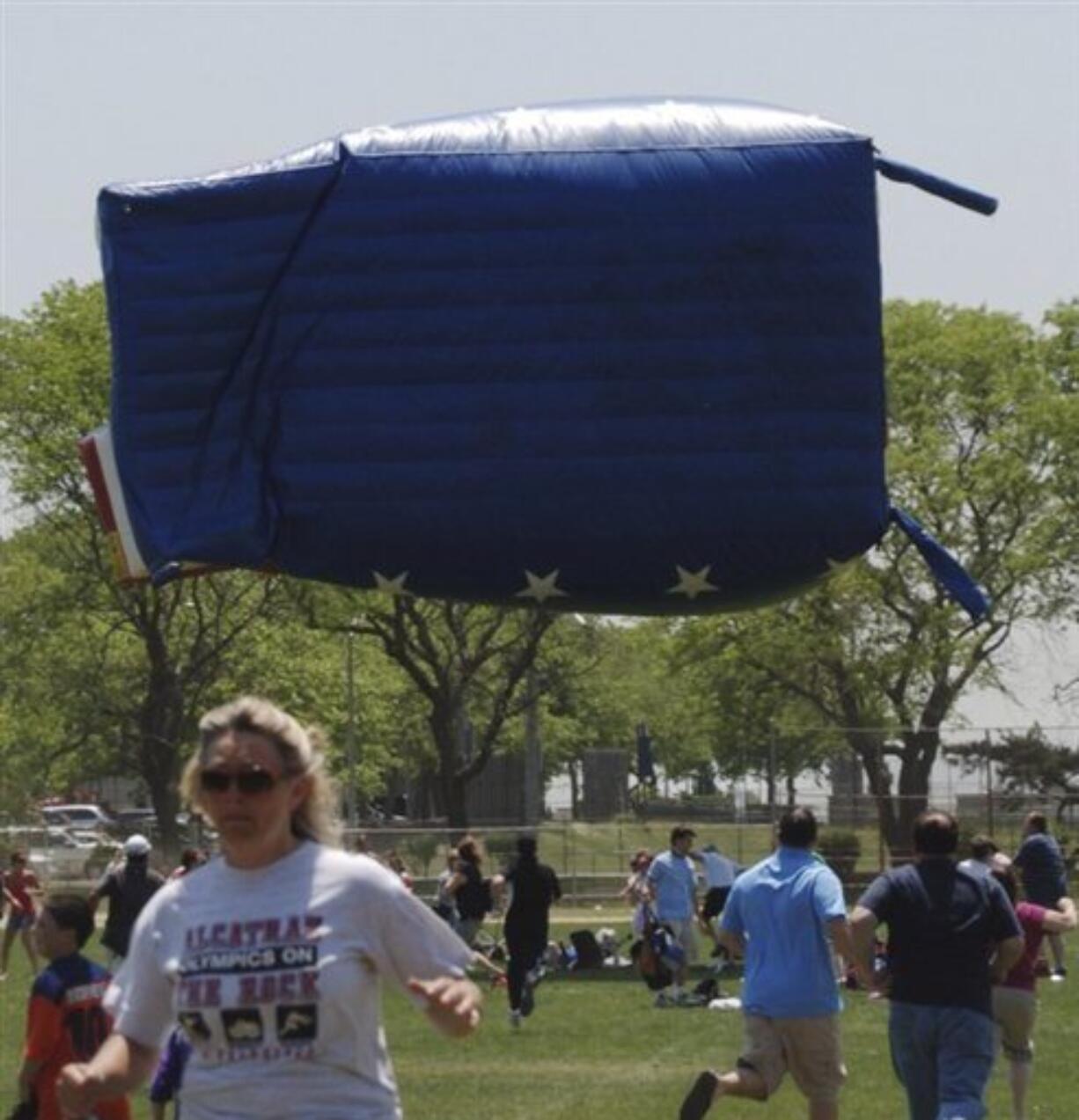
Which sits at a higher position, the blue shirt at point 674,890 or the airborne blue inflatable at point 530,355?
the airborne blue inflatable at point 530,355

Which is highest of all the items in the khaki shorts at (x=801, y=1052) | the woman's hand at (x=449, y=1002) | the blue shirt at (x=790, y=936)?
the blue shirt at (x=790, y=936)

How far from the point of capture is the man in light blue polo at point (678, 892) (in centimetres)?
2772

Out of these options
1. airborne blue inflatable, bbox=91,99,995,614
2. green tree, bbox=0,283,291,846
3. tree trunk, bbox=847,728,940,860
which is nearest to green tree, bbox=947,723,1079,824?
tree trunk, bbox=847,728,940,860

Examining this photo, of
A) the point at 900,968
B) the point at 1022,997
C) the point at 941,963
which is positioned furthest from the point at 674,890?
the point at 941,963

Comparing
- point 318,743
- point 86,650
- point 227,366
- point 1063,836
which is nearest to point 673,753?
point 86,650

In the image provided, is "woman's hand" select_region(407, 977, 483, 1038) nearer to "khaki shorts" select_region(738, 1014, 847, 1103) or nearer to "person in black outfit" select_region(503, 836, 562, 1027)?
"khaki shorts" select_region(738, 1014, 847, 1103)

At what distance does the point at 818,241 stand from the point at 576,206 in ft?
4.71

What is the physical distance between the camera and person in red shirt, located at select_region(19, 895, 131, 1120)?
10.8m

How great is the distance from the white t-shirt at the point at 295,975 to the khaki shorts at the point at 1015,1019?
341 inches

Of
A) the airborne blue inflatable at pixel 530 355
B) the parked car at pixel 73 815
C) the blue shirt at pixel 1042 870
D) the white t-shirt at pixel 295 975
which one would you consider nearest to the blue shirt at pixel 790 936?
the airborne blue inflatable at pixel 530 355

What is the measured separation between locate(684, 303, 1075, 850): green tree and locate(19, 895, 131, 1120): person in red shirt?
158 ft

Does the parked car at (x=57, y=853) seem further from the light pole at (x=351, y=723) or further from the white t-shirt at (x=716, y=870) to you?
the white t-shirt at (x=716, y=870)

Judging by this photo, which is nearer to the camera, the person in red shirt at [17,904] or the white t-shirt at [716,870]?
the white t-shirt at [716,870]

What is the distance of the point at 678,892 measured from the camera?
2811cm
